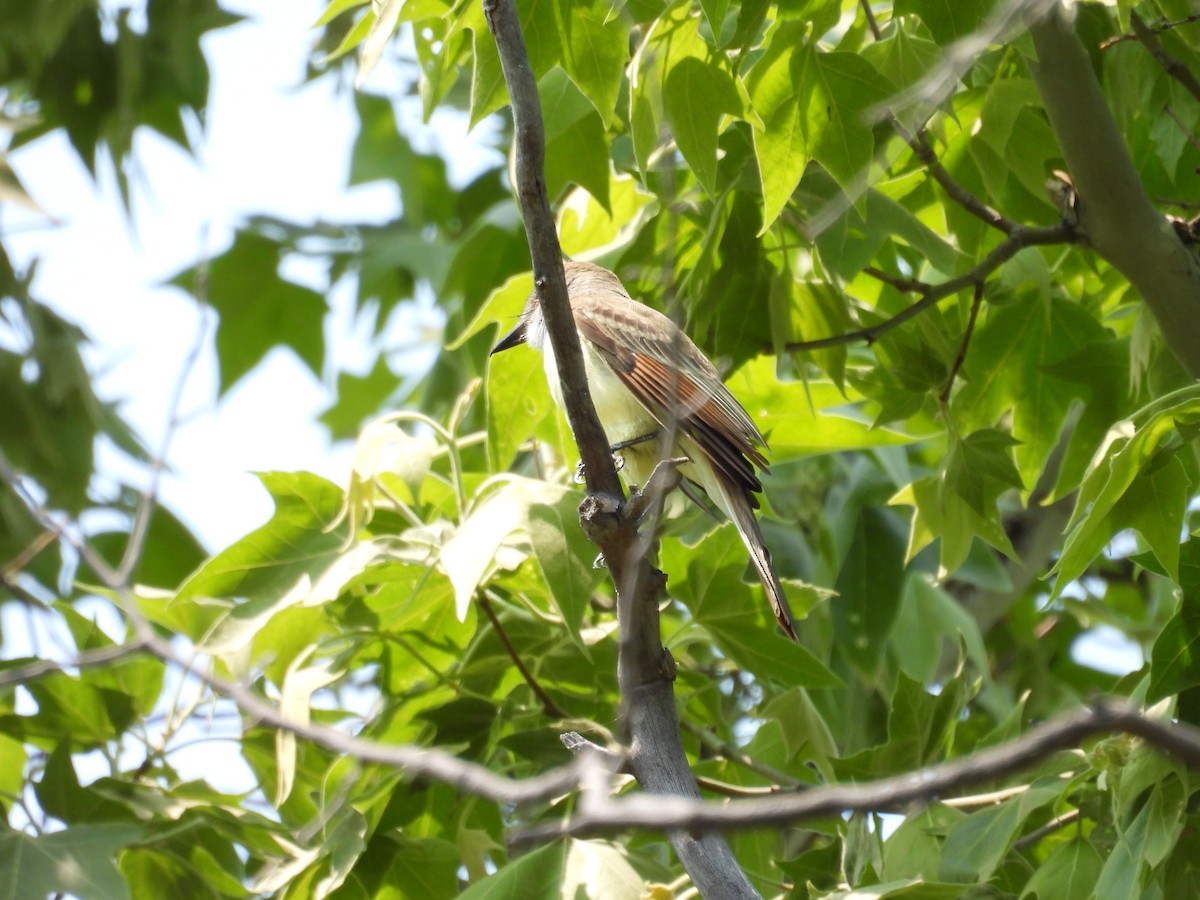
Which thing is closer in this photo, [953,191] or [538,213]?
[538,213]

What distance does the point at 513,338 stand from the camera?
13.1 feet

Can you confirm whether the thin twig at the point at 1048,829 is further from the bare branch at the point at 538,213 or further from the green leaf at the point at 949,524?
the bare branch at the point at 538,213

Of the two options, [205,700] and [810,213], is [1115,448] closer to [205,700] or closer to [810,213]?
[810,213]

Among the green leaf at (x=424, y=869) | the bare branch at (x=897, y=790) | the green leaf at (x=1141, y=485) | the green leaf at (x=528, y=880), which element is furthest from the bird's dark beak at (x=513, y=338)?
the bare branch at (x=897, y=790)

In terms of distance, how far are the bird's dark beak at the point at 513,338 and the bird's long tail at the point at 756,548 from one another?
753mm

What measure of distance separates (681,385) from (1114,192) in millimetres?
1260

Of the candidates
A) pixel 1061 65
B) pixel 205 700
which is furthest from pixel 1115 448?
pixel 205 700

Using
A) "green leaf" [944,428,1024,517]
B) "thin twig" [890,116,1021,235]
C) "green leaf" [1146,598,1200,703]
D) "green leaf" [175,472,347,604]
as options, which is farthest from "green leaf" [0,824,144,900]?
"thin twig" [890,116,1021,235]

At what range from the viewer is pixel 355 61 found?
21.6 ft

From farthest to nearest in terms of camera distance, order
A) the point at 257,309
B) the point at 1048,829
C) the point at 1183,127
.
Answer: the point at 257,309 < the point at 1183,127 < the point at 1048,829

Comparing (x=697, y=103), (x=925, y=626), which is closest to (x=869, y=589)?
(x=925, y=626)

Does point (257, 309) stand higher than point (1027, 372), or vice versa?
point (257, 309)

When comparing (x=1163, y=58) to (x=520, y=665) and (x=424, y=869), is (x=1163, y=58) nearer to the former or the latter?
(x=520, y=665)

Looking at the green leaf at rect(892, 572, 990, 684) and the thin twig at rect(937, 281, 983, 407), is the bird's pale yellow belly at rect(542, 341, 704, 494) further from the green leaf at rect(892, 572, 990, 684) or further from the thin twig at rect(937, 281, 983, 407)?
the green leaf at rect(892, 572, 990, 684)
